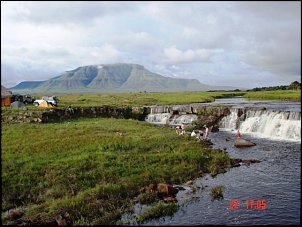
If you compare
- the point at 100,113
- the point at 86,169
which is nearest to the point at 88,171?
the point at 86,169

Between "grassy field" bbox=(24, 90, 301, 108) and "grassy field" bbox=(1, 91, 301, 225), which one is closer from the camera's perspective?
"grassy field" bbox=(1, 91, 301, 225)

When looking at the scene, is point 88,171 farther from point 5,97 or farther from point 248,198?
point 5,97

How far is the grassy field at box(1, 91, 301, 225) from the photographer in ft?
58.6

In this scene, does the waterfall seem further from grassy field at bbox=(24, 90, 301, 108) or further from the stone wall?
grassy field at bbox=(24, 90, 301, 108)

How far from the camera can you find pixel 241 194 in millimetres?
20469

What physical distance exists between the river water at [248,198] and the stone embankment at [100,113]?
29.1 m

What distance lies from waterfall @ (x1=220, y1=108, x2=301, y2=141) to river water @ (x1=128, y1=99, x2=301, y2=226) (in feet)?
46.6

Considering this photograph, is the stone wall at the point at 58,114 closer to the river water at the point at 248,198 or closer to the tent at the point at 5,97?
the tent at the point at 5,97

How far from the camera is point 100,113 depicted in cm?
6069
